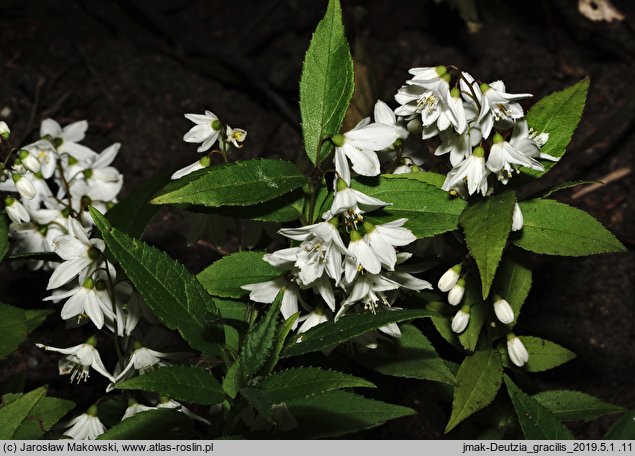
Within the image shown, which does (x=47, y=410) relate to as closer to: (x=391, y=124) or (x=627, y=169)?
(x=391, y=124)

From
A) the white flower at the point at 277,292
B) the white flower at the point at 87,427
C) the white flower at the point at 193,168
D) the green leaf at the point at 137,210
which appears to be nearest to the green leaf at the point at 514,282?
the white flower at the point at 277,292

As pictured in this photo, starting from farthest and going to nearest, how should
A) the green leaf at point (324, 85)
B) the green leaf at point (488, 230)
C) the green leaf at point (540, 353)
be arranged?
1. the green leaf at point (540, 353)
2. the green leaf at point (324, 85)
3. the green leaf at point (488, 230)

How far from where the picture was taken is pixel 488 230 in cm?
169

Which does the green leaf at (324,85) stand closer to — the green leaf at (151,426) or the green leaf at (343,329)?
the green leaf at (343,329)

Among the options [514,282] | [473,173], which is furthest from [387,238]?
[514,282]

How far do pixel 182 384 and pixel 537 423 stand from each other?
0.85 meters

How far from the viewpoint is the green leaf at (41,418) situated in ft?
6.45

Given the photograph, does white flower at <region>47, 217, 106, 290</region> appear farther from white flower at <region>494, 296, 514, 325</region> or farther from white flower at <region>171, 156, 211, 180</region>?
white flower at <region>494, 296, 514, 325</region>

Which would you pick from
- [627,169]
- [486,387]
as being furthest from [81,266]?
[627,169]

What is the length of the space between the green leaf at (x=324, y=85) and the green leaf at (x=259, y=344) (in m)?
0.42

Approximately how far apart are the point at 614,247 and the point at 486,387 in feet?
1.55

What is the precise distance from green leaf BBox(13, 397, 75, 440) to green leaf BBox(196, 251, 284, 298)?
52cm

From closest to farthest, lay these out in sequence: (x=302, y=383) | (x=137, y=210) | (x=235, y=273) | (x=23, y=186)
Answer: (x=302, y=383)
(x=235, y=273)
(x=23, y=186)
(x=137, y=210)

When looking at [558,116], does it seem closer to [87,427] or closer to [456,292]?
[456,292]
